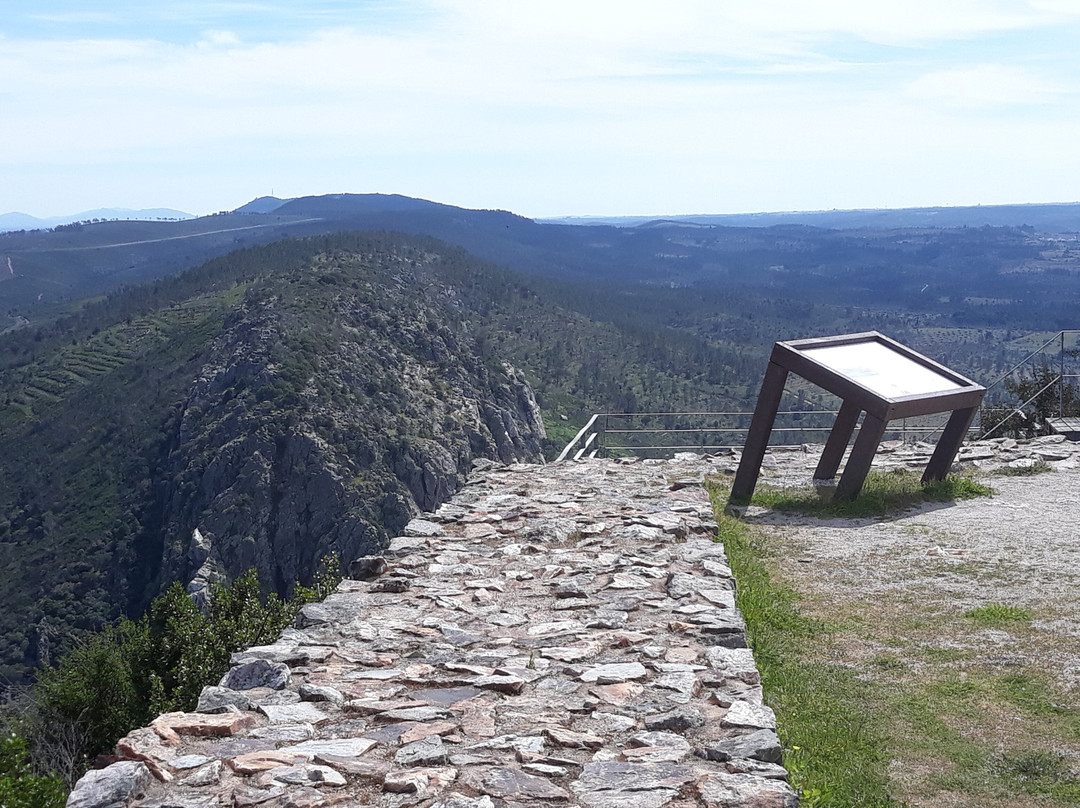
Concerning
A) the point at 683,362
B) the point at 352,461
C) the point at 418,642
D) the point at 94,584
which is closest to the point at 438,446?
the point at 352,461

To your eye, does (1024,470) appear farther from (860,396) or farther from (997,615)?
(997,615)

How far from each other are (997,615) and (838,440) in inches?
198

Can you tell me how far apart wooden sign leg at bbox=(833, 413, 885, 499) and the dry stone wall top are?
325 centimetres

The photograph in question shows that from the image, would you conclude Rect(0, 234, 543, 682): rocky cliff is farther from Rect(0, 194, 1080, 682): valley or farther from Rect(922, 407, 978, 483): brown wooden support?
Rect(922, 407, 978, 483): brown wooden support

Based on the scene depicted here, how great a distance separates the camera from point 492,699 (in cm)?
500

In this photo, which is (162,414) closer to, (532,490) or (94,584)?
(94,584)

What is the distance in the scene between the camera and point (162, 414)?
86625mm

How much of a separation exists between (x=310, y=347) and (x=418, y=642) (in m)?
80.4

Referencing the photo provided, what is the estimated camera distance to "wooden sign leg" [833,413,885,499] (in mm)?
10578

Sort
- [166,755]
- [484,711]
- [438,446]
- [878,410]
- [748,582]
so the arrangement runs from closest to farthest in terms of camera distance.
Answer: [166,755]
[484,711]
[748,582]
[878,410]
[438,446]

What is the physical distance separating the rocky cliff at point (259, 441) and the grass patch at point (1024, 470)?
49117 millimetres

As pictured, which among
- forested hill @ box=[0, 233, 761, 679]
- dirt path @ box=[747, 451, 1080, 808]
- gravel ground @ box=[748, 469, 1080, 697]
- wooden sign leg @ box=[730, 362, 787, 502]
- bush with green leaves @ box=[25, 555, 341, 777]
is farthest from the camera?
forested hill @ box=[0, 233, 761, 679]

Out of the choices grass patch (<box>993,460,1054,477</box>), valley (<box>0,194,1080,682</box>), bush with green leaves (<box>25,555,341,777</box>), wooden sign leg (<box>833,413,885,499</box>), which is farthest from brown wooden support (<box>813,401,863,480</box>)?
valley (<box>0,194,1080,682</box>)

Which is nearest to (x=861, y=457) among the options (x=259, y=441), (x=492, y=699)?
(x=492, y=699)
